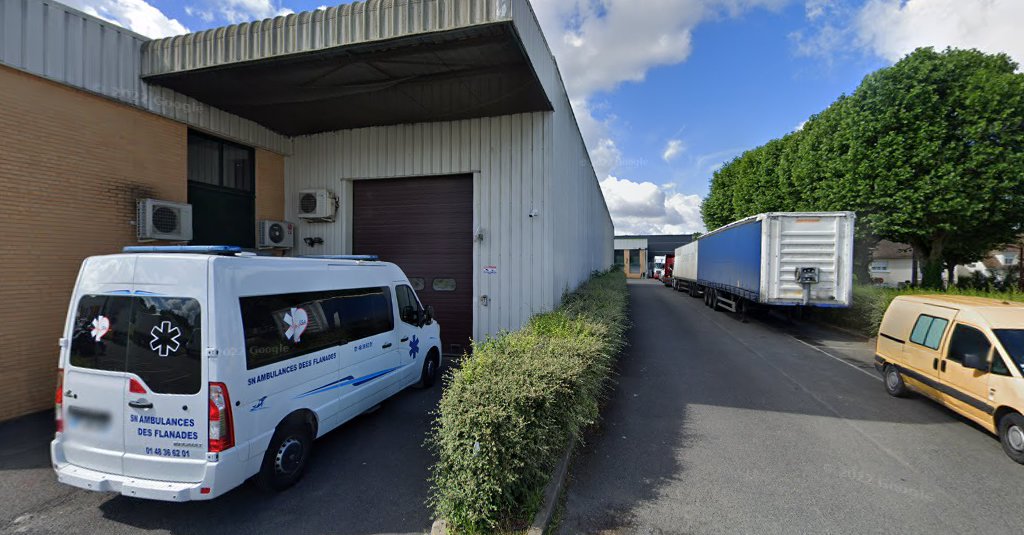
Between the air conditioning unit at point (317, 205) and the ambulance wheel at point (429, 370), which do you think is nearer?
the ambulance wheel at point (429, 370)

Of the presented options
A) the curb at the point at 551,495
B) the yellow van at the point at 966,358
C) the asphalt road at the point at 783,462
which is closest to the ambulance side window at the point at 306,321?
the curb at the point at 551,495

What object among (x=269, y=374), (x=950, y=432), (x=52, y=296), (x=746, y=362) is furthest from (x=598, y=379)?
(x=52, y=296)

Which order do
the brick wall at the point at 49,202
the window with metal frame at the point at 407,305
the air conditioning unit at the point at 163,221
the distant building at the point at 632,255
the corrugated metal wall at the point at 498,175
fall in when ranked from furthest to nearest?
the distant building at the point at 632,255
the corrugated metal wall at the point at 498,175
the air conditioning unit at the point at 163,221
the window with metal frame at the point at 407,305
the brick wall at the point at 49,202

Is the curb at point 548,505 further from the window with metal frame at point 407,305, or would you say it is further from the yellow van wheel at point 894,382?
the yellow van wheel at point 894,382

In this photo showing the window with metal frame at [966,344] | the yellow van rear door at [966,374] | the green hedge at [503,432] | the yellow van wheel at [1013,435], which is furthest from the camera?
the window with metal frame at [966,344]

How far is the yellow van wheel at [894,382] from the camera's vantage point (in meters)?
6.26

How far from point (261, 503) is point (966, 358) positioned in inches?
Result: 310

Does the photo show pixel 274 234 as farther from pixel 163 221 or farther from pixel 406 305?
pixel 406 305

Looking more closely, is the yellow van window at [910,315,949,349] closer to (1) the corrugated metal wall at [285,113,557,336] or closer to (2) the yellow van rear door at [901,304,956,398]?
(2) the yellow van rear door at [901,304,956,398]

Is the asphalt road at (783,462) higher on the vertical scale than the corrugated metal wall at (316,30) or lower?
lower

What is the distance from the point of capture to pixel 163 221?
265 inches

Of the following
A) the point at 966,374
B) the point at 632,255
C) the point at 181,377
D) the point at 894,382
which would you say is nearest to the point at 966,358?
the point at 966,374

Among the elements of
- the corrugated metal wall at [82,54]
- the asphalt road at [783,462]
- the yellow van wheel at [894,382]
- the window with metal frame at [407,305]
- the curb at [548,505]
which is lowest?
the asphalt road at [783,462]

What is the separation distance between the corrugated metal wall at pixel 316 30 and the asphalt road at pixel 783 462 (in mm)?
5741
